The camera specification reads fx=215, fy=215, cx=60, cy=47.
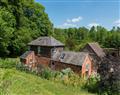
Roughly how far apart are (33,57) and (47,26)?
1320 centimetres

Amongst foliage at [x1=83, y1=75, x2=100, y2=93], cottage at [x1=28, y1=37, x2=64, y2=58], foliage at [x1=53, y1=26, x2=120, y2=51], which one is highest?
foliage at [x1=53, y1=26, x2=120, y2=51]

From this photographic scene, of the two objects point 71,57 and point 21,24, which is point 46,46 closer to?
point 71,57

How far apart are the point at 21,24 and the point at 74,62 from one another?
16.1m

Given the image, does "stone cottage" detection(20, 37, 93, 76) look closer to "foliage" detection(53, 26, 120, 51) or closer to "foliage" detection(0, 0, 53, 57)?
"foliage" detection(0, 0, 53, 57)

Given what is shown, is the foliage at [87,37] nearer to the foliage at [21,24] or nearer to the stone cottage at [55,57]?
the foliage at [21,24]

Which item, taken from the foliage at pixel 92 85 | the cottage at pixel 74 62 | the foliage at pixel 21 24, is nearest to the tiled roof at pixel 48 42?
the cottage at pixel 74 62

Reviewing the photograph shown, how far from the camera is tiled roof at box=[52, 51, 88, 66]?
2901 cm

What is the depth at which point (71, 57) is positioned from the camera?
3066 centimetres

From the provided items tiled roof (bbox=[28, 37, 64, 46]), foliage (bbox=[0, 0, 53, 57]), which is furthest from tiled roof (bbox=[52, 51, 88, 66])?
foliage (bbox=[0, 0, 53, 57])

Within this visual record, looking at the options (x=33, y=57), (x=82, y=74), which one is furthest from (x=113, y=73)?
(x=33, y=57)

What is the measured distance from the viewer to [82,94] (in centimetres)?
1686

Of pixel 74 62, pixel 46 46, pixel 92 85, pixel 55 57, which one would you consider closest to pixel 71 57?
pixel 74 62

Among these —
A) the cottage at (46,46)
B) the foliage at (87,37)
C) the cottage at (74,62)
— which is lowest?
the cottage at (74,62)

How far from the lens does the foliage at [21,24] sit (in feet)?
120
